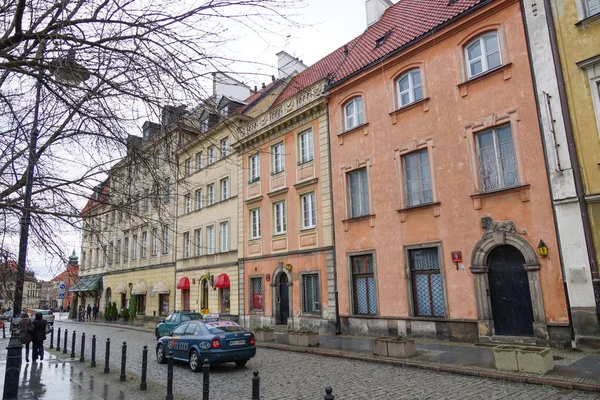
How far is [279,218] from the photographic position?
23.5m

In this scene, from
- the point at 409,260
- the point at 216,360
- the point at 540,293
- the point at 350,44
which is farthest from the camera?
the point at 350,44

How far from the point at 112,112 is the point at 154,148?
0.82 meters

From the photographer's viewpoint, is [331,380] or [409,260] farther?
[409,260]

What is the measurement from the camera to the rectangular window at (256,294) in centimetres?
2403

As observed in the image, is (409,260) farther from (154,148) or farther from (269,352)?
(154,148)

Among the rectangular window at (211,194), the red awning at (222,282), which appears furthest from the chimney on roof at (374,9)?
the red awning at (222,282)

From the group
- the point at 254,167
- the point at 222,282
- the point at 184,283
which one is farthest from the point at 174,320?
the point at 184,283

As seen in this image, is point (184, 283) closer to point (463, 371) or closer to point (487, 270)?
point (487, 270)

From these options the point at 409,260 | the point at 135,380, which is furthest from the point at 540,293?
the point at 135,380

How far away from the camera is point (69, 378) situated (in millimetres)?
11281

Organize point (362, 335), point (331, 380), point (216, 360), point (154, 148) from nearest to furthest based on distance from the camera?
point (154, 148), point (331, 380), point (216, 360), point (362, 335)

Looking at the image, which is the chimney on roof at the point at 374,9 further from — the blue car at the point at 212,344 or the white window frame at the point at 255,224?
the blue car at the point at 212,344

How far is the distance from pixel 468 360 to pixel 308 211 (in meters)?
11.7

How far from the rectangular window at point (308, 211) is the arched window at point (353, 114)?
390 centimetres
